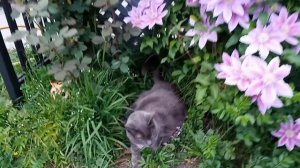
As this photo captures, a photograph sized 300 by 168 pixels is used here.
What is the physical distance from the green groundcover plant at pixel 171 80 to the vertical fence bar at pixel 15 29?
0.16 meters

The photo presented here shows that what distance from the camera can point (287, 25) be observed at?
5.25 feet

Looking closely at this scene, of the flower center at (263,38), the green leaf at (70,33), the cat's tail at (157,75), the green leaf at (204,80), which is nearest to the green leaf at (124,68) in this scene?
the cat's tail at (157,75)

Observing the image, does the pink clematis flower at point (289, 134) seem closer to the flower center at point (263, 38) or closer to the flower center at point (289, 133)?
the flower center at point (289, 133)

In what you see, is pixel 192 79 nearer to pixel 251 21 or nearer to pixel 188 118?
pixel 188 118

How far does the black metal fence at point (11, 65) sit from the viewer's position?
248cm

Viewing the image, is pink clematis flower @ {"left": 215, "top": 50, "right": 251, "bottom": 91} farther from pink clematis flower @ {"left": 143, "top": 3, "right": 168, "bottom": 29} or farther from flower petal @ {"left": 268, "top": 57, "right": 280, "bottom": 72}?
pink clematis flower @ {"left": 143, "top": 3, "right": 168, "bottom": 29}

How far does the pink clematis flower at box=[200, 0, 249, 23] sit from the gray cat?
70cm

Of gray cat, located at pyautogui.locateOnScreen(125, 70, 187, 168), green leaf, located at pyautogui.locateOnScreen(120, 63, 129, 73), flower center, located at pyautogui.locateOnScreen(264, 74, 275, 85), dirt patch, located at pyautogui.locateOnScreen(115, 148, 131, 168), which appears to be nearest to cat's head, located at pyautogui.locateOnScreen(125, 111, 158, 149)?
gray cat, located at pyautogui.locateOnScreen(125, 70, 187, 168)

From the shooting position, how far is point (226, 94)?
1.77 m

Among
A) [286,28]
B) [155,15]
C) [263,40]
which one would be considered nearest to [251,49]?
[263,40]

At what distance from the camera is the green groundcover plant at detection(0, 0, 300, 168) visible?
5.33ft

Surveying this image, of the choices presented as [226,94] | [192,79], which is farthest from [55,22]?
[226,94]

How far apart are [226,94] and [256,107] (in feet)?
0.45

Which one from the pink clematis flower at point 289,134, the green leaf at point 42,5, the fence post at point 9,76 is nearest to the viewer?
the pink clematis flower at point 289,134
